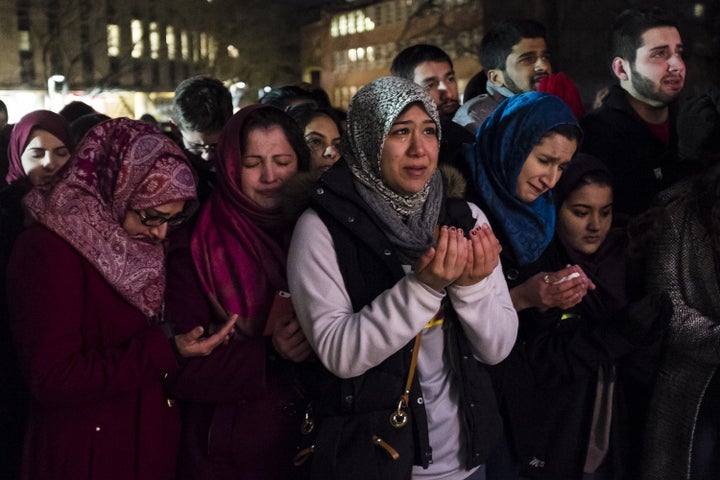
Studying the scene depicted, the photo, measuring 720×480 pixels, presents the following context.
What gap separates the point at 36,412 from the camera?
2068 mm

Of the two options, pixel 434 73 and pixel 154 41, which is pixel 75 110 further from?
pixel 434 73

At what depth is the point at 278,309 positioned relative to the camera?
2107 millimetres

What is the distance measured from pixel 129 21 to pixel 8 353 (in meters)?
4.13

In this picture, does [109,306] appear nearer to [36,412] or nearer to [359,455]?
[36,412]

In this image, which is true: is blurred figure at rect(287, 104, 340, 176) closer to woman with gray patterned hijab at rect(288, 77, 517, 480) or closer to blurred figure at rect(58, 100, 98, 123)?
woman with gray patterned hijab at rect(288, 77, 517, 480)

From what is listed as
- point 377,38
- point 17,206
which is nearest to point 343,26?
point 377,38

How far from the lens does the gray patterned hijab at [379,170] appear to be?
193 centimetres

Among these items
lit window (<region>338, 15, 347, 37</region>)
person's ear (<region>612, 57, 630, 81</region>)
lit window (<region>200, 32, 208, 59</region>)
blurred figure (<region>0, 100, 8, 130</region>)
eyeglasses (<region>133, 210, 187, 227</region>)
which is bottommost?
eyeglasses (<region>133, 210, 187, 227</region>)

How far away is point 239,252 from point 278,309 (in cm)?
24

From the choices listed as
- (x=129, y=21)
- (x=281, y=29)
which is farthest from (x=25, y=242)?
(x=281, y=29)

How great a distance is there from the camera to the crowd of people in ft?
6.19

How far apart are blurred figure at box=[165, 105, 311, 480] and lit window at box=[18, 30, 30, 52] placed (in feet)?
11.8

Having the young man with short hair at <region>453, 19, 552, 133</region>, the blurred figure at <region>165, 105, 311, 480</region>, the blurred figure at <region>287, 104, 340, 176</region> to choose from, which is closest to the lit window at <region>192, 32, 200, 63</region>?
the young man with short hair at <region>453, 19, 552, 133</region>

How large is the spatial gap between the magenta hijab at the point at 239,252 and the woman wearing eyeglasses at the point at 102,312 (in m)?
0.14
